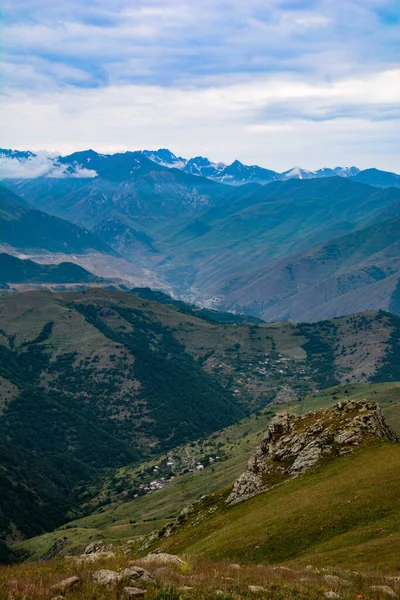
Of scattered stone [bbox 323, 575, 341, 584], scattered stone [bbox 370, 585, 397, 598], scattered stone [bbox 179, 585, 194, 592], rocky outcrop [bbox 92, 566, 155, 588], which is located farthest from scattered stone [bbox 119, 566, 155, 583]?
scattered stone [bbox 370, 585, 397, 598]

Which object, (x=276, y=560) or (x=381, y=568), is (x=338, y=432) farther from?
(x=381, y=568)

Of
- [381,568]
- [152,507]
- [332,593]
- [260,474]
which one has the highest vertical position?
[332,593]

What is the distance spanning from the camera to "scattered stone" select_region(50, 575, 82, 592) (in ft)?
92.2

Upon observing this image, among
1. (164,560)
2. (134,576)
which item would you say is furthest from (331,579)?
(134,576)

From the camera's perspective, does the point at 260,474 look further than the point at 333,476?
Yes

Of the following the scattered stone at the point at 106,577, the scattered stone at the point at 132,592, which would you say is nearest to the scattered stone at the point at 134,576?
the scattered stone at the point at 106,577

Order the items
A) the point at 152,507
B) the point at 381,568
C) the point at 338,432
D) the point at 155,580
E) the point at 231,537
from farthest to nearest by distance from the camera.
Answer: the point at 152,507
the point at 338,432
the point at 231,537
the point at 381,568
the point at 155,580

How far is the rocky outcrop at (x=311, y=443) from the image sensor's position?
230 feet

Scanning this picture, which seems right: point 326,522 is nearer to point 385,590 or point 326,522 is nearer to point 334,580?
point 334,580

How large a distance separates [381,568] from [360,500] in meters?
14.2

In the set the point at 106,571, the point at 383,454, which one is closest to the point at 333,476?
the point at 383,454

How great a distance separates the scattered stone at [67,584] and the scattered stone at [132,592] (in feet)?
8.17

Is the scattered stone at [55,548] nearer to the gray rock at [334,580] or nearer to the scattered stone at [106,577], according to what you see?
the gray rock at [334,580]

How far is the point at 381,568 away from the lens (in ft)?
125
